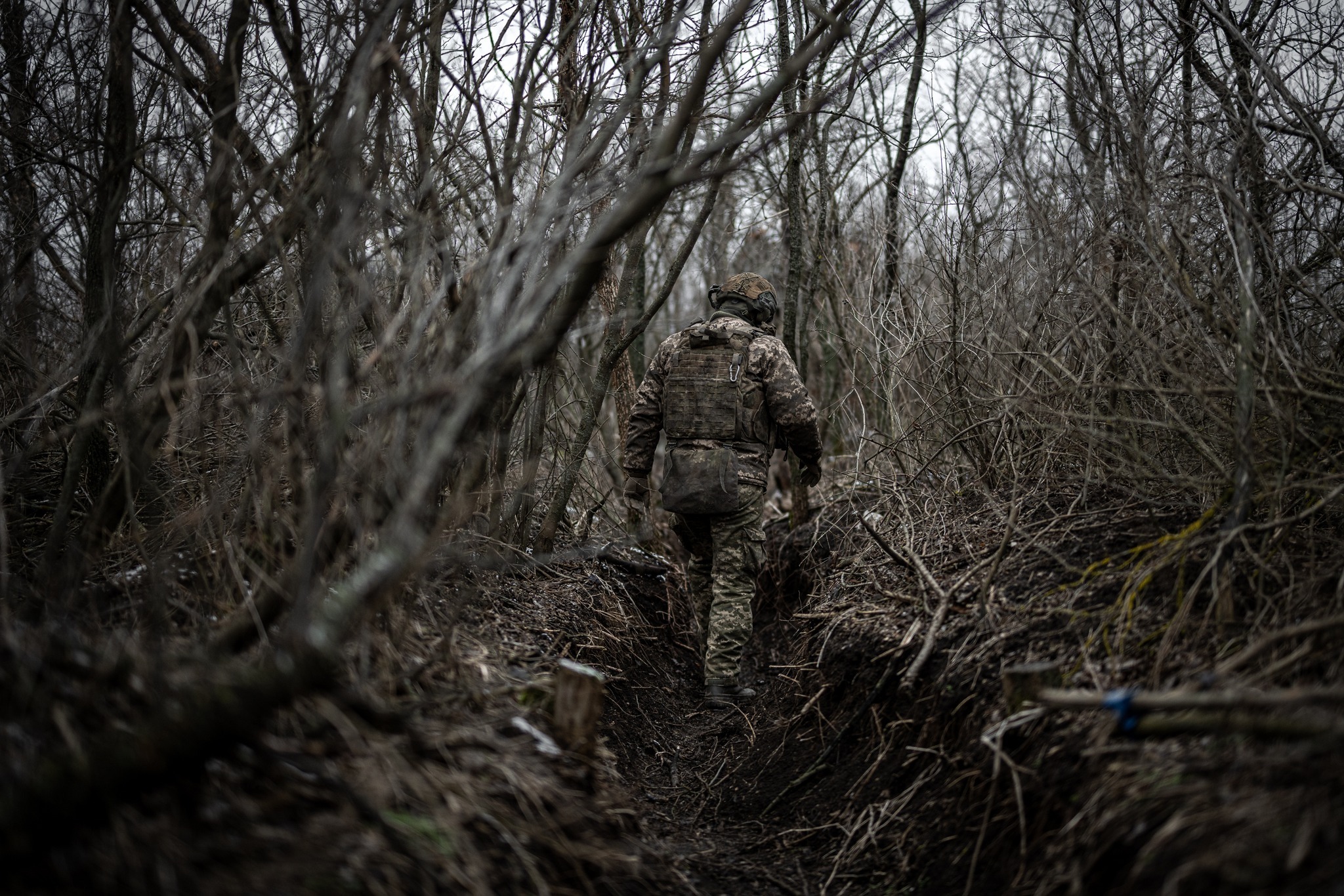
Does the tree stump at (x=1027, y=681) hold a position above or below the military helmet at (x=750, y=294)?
below

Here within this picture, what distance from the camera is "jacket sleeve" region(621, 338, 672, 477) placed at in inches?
220

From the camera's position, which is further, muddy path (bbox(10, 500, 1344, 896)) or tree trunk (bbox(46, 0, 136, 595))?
tree trunk (bbox(46, 0, 136, 595))

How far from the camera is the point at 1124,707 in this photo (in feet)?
7.84

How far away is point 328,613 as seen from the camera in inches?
77.2

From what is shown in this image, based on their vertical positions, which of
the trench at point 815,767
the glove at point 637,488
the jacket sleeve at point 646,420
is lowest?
the trench at point 815,767

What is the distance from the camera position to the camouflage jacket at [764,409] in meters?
5.32

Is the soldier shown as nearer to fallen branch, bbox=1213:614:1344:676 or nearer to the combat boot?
the combat boot

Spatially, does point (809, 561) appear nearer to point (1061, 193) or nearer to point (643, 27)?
point (1061, 193)

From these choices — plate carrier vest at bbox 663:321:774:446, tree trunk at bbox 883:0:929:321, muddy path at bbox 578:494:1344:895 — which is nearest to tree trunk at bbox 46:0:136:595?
muddy path at bbox 578:494:1344:895

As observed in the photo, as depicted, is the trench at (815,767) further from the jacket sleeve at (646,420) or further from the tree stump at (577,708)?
the jacket sleeve at (646,420)

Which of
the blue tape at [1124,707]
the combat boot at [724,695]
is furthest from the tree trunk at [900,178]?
the blue tape at [1124,707]

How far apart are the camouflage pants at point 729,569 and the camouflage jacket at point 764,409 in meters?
0.25

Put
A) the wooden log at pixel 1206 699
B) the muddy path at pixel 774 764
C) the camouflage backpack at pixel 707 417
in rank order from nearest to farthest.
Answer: the muddy path at pixel 774 764, the wooden log at pixel 1206 699, the camouflage backpack at pixel 707 417

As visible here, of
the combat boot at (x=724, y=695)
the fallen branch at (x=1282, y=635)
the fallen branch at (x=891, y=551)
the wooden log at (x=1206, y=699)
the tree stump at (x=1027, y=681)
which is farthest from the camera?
the combat boot at (x=724, y=695)
